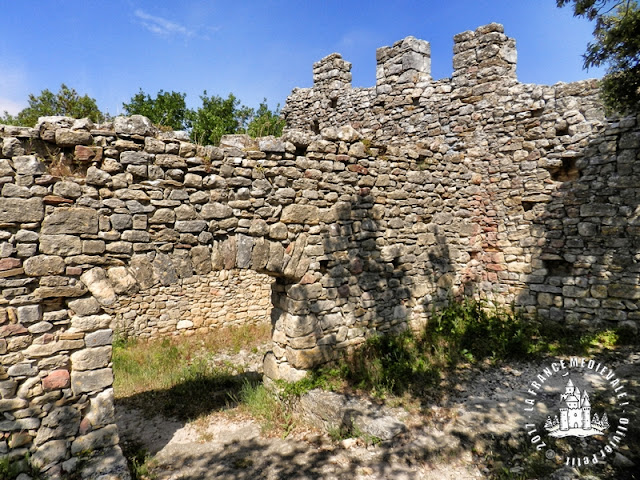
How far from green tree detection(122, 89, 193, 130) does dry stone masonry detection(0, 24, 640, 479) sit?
10550 millimetres

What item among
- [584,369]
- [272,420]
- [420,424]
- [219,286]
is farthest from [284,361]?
[219,286]

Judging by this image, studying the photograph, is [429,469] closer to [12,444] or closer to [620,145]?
[12,444]

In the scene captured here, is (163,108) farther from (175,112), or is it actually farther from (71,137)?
(71,137)

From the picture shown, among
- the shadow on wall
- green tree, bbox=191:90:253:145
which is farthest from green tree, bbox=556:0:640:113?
green tree, bbox=191:90:253:145

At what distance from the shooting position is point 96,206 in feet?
12.0

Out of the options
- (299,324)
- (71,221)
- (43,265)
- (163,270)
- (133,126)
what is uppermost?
(133,126)

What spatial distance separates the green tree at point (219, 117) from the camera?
17.3m

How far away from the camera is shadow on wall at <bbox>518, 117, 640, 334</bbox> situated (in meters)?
5.92

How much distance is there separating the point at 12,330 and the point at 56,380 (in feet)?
1.98

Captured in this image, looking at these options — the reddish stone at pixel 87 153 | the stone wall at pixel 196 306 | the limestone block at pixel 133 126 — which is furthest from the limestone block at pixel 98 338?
the stone wall at pixel 196 306

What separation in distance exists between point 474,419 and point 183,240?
12.7 feet

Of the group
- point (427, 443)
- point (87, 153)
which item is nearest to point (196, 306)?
point (87, 153)

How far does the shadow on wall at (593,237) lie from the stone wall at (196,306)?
6982 mm

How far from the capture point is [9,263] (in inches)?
129
